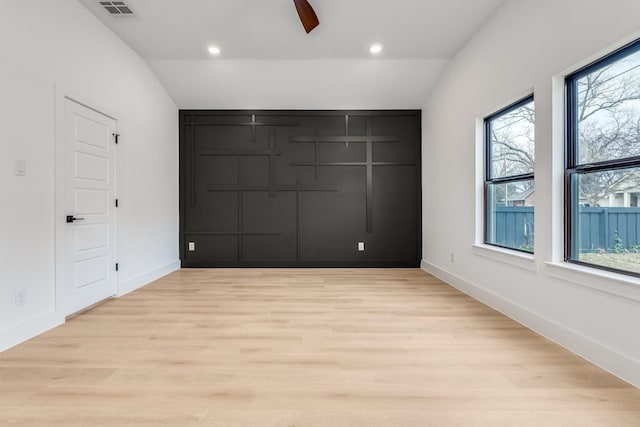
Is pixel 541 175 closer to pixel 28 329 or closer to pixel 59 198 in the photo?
pixel 59 198

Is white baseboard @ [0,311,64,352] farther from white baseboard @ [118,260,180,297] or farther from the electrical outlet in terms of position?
white baseboard @ [118,260,180,297]

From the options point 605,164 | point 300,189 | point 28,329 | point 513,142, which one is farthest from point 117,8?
point 605,164

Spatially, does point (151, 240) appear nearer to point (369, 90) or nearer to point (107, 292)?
point (107, 292)

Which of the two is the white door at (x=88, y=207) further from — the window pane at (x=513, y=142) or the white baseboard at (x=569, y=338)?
the window pane at (x=513, y=142)

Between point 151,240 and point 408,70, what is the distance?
4.30 meters

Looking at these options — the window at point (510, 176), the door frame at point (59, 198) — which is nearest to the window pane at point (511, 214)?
the window at point (510, 176)

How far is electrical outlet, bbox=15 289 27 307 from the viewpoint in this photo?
2.39m

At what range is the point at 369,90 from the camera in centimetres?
490

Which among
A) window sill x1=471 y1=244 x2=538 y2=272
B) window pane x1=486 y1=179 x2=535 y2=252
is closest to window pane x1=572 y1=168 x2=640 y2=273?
window sill x1=471 y1=244 x2=538 y2=272

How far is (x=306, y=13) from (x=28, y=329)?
11.5 feet

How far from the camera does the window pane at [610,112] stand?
1.93 meters

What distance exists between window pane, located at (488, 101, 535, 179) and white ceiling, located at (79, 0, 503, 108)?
1111 mm

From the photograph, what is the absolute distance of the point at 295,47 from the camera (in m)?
4.05

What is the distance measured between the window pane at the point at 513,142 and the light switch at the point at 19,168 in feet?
13.6
